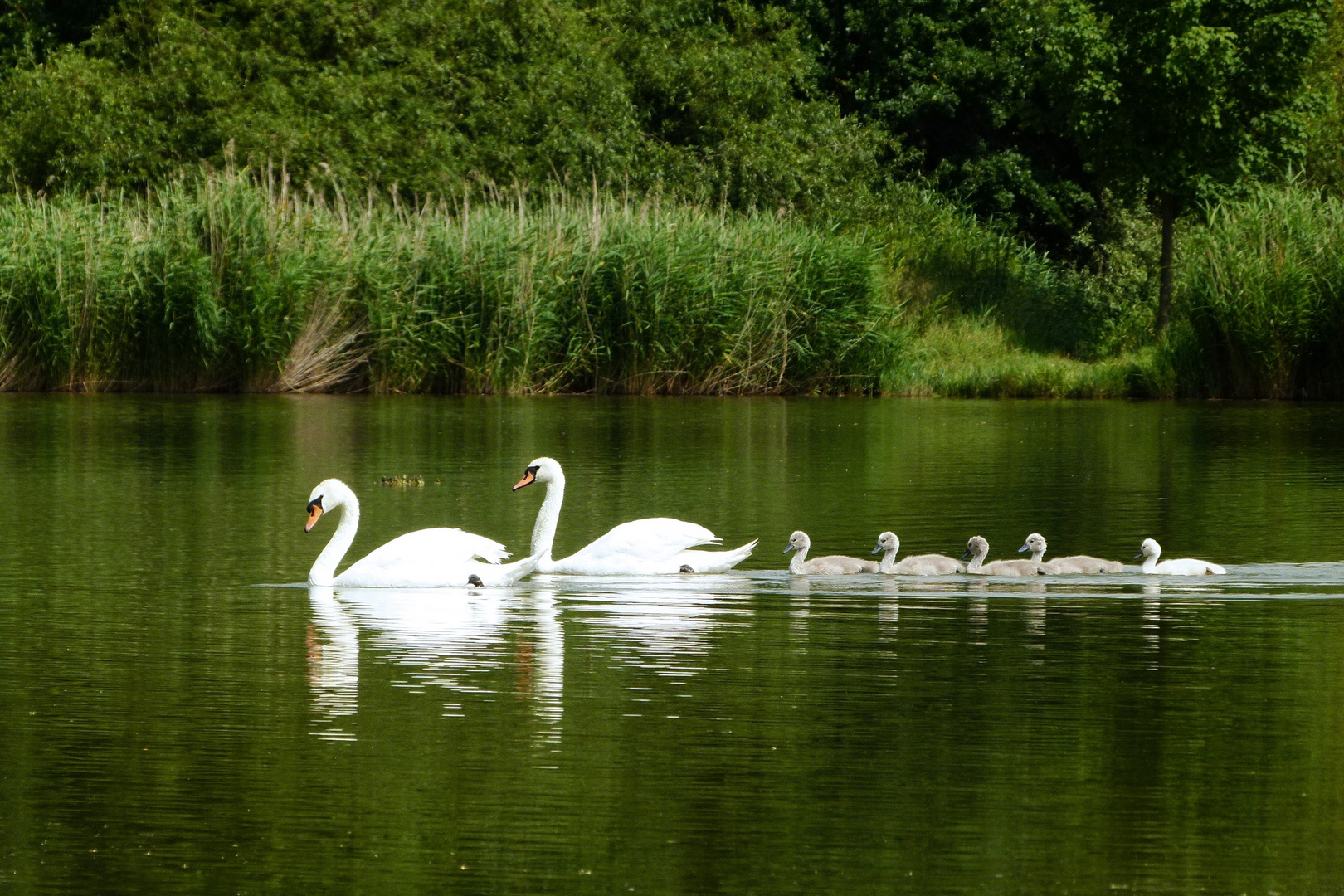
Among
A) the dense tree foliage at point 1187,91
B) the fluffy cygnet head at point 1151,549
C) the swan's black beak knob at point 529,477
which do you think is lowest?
the fluffy cygnet head at point 1151,549

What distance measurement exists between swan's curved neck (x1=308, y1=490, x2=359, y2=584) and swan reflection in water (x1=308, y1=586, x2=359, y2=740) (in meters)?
0.24

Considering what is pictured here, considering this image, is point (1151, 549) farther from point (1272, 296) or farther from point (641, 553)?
point (1272, 296)

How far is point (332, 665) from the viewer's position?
910 cm

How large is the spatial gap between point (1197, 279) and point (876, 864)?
24714 mm

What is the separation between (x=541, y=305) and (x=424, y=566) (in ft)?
61.0

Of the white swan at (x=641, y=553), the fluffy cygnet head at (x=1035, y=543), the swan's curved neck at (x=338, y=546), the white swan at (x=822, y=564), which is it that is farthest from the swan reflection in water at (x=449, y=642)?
the fluffy cygnet head at (x=1035, y=543)

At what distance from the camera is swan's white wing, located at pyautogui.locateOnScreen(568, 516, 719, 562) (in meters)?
12.4

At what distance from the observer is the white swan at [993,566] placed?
40.7ft

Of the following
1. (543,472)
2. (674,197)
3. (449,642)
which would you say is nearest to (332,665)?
(449,642)

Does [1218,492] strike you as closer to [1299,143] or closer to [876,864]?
[876,864]

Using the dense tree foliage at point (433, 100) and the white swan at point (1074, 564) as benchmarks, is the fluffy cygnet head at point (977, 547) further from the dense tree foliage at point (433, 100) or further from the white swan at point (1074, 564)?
the dense tree foliage at point (433, 100)

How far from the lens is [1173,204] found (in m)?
35.5

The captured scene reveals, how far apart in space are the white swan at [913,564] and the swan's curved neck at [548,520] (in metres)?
1.99

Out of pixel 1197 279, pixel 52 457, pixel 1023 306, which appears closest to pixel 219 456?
pixel 52 457
